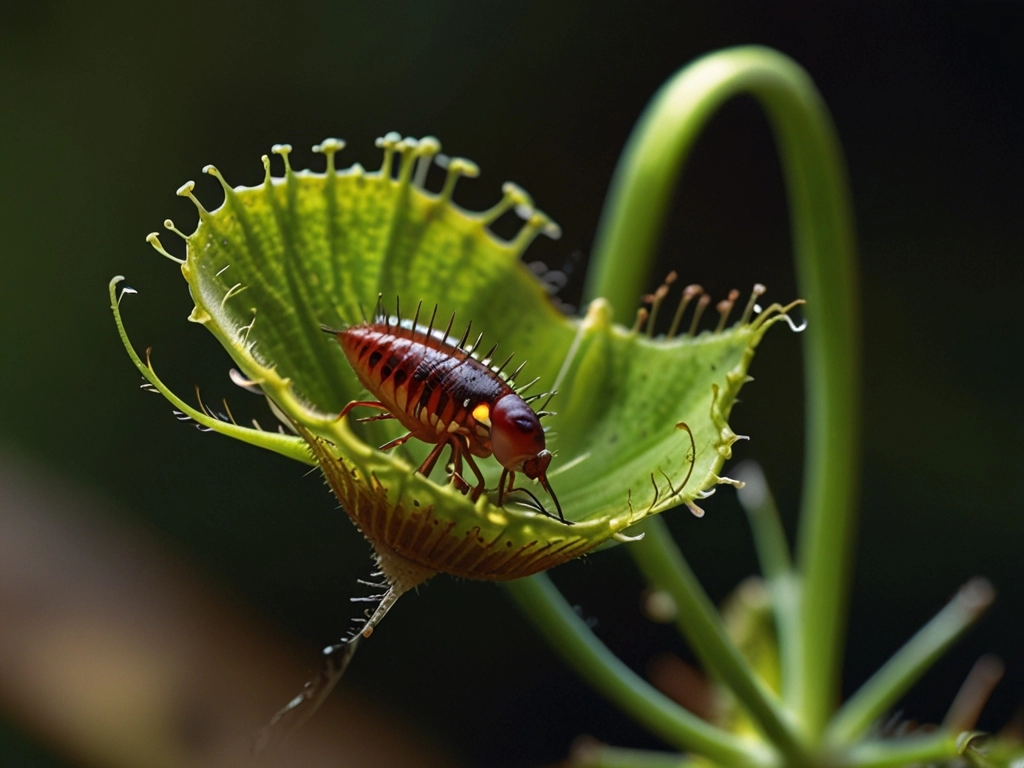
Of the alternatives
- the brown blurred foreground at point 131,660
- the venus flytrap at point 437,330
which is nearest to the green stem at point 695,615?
the venus flytrap at point 437,330

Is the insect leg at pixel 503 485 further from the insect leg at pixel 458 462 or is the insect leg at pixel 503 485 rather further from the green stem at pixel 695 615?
the green stem at pixel 695 615

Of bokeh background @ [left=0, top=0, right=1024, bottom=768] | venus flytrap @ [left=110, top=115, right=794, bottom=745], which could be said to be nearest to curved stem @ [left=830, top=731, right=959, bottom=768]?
venus flytrap @ [left=110, top=115, right=794, bottom=745]

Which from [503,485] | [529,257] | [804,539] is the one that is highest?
[503,485]

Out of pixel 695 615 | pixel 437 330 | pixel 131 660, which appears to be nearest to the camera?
pixel 437 330

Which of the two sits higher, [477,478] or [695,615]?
[477,478]

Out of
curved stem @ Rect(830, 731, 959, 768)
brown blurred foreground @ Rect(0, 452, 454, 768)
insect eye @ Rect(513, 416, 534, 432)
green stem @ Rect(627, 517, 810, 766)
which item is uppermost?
insect eye @ Rect(513, 416, 534, 432)

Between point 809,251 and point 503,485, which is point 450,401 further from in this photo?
point 809,251

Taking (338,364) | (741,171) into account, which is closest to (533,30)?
(741,171)

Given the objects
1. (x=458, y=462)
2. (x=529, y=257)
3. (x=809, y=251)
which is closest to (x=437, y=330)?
(x=458, y=462)

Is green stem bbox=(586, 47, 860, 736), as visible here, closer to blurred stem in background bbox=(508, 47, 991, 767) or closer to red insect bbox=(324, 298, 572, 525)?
blurred stem in background bbox=(508, 47, 991, 767)
